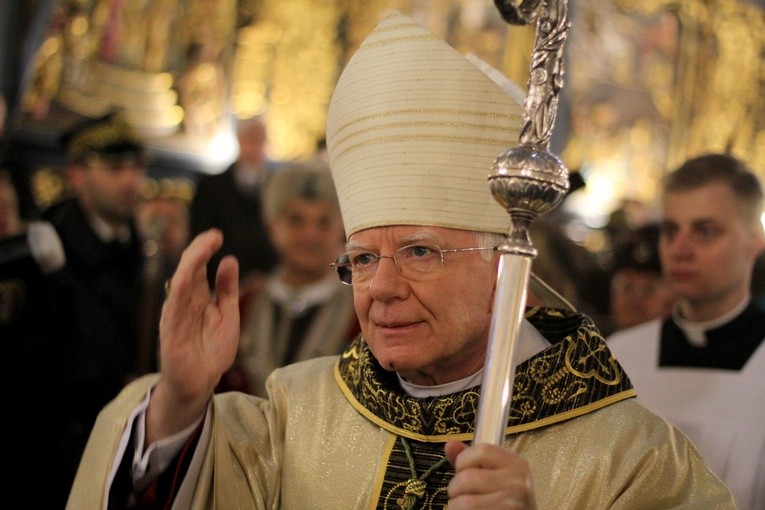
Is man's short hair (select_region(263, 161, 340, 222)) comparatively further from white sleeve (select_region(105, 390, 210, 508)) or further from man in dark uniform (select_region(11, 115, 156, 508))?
white sleeve (select_region(105, 390, 210, 508))

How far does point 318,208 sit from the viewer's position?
534 centimetres

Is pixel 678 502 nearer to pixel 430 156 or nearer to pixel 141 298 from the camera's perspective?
pixel 430 156

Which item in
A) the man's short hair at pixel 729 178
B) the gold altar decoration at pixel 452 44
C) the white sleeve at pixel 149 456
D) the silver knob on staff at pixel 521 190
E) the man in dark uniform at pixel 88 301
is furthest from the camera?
the gold altar decoration at pixel 452 44

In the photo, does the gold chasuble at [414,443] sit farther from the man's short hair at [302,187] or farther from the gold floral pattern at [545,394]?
the man's short hair at [302,187]

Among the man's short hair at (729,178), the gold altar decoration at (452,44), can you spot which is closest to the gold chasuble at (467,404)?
the man's short hair at (729,178)

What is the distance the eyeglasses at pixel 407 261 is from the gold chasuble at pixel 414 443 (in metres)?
0.29

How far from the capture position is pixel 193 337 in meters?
2.53

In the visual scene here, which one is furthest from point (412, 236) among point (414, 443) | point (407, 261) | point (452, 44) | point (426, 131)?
point (452, 44)

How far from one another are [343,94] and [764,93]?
14.7 m

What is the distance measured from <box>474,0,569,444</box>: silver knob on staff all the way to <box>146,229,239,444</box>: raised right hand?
32.5 inches

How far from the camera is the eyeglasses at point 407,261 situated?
2.71m

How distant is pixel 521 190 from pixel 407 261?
87cm

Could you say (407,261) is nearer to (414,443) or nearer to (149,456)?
(414,443)

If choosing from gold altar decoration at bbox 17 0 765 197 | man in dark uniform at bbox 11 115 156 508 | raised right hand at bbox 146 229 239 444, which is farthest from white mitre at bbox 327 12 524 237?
gold altar decoration at bbox 17 0 765 197
